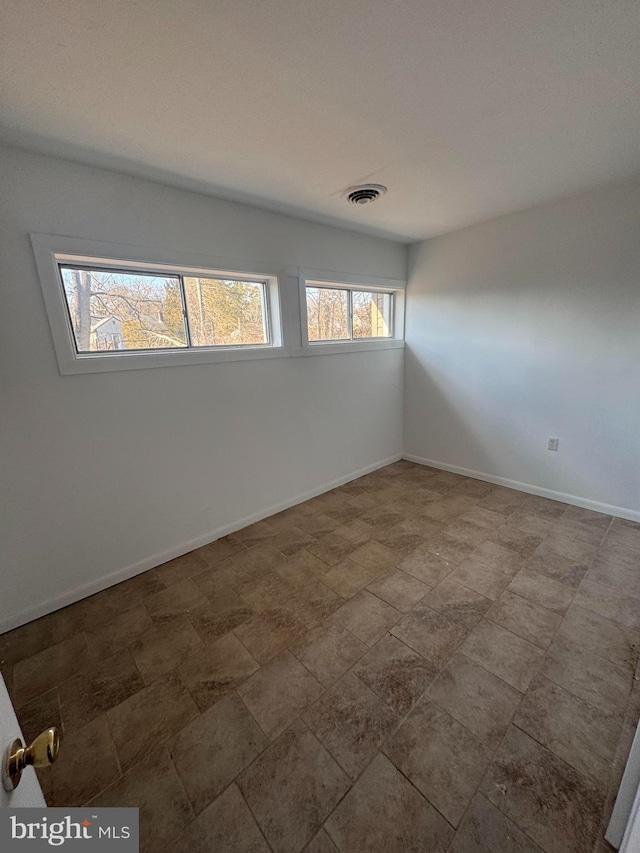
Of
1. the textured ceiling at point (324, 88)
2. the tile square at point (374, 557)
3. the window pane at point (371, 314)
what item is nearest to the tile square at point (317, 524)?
the tile square at point (374, 557)

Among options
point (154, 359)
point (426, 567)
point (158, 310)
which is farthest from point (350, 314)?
point (426, 567)

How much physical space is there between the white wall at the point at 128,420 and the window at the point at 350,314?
0.59 feet

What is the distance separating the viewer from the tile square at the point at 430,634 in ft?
5.06

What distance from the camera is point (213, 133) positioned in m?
1.52

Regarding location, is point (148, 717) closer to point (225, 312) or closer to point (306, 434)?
point (306, 434)

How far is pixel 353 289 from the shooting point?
3.32m

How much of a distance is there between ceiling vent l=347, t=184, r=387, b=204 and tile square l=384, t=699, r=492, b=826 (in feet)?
9.14

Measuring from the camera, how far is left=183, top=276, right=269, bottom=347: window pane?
229 cm

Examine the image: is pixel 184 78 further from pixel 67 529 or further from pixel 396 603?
pixel 396 603

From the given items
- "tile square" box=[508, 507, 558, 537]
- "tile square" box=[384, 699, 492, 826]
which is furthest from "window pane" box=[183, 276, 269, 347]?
"tile square" box=[508, 507, 558, 537]

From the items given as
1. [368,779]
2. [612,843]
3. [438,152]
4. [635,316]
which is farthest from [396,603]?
[635,316]

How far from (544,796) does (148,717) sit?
4.68 ft

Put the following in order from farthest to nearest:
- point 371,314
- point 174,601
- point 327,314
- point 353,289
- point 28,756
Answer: point 371,314 < point 353,289 < point 327,314 < point 174,601 < point 28,756

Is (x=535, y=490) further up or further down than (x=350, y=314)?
further down
